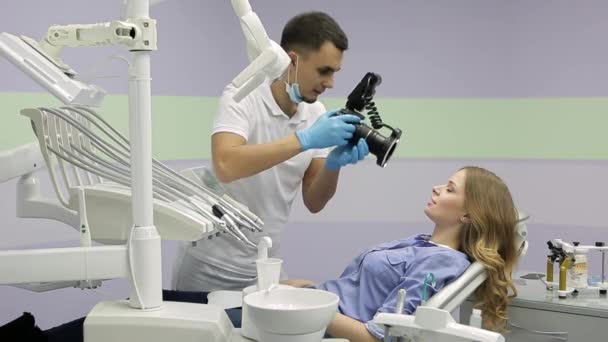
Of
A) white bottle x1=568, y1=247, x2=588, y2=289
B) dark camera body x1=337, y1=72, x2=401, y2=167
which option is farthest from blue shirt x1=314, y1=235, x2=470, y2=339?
white bottle x1=568, y1=247, x2=588, y2=289

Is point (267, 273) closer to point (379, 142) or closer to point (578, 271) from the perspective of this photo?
point (379, 142)

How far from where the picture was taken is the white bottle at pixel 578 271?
205 centimetres

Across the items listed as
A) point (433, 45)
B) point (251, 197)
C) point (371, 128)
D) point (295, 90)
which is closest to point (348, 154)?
point (371, 128)

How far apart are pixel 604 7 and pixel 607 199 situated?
0.98 m

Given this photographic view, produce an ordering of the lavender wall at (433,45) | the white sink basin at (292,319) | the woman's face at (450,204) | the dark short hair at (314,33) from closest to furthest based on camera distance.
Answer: the white sink basin at (292,319) < the woman's face at (450,204) < the dark short hair at (314,33) < the lavender wall at (433,45)

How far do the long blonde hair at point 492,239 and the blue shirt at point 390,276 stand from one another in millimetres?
83

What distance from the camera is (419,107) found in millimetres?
3555

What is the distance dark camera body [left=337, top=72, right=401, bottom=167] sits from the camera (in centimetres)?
176

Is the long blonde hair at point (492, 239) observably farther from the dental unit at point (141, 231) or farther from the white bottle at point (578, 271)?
the dental unit at point (141, 231)

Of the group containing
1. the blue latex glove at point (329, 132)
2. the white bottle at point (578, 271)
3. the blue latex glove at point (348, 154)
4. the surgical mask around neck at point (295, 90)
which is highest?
the surgical mask around neck at point (295, 90)

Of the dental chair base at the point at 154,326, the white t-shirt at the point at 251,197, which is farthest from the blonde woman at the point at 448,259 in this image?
the dental chair base at the point at 154,326

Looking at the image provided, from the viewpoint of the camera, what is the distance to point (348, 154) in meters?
1.96

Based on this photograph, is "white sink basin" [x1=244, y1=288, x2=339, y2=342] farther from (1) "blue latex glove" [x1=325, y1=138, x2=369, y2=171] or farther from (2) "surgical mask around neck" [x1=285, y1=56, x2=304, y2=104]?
(2) "surgical mask around neck" [x1=285, y1=56, x2=304, y2=104]

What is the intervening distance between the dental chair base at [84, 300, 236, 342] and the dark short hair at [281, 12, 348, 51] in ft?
3.84
